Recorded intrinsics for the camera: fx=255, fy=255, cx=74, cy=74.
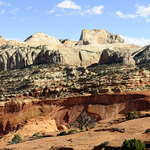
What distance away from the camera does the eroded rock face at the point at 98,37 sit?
18075 cm

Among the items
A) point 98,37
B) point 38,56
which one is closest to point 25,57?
point 38,56

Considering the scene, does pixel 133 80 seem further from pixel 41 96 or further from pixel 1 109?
pixel 1 109

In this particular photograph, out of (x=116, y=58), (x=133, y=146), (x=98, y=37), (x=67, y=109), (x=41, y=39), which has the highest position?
(x=98, y=37)

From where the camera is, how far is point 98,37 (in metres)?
186

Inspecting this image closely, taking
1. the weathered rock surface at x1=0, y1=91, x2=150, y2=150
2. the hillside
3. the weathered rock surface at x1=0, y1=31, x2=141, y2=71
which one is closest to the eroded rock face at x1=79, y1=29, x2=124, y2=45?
the weathered rock surface at x1=0, y1=31, x2=141, y2=71

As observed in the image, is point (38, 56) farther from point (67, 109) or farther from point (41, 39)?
point (41, 39)

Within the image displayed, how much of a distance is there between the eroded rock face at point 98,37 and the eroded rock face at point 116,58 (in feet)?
239

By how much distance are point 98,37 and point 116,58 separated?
87999 mm

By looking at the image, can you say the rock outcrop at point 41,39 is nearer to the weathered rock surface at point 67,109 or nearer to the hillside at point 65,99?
the hillside at point 65,99

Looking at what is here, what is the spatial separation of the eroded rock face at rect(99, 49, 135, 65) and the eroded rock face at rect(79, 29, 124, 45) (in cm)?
7294

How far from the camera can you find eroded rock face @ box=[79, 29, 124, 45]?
180750 mm

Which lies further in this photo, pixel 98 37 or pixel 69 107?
pixel 98 37

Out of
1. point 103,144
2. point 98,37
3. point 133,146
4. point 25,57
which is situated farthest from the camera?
point 98,37

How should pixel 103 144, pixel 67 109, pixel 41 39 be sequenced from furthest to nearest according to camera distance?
pixel 41 39
pixel 67 109
pixel 103 144
